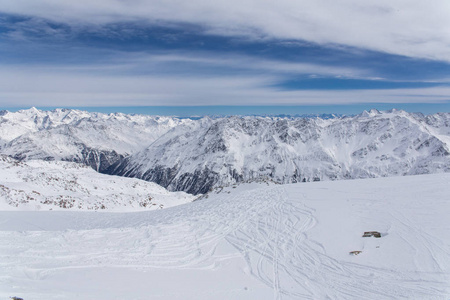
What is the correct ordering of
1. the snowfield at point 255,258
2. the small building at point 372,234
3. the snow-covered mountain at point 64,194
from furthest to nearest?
the snow-covered mountain at point 64,194
the small building at point 372,234
the snowfield at point 255,258

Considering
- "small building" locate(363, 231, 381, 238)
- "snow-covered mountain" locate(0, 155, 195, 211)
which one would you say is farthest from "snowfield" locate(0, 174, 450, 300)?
"snow-covered mountain" locate(0, 155, 195, 211)

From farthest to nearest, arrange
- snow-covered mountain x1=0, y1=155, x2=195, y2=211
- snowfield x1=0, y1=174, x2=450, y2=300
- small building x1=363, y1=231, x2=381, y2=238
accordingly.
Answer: snow-covered mountain x1=0, y1=155, x2=195, y2=211, small building x1=363, y1=231, x2=381, y2=238, snowfield x1=0, y1=174, x2=450, y2=300

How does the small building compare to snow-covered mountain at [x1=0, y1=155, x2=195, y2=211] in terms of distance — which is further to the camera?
snow-covered mountain at [x1=0, y1=155, x2=195, y2=211]

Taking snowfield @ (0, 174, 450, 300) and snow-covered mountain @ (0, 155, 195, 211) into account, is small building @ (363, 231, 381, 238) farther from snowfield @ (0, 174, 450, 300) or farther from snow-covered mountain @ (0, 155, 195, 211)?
snow-covered mountain @ (0, 155, 195, 211)

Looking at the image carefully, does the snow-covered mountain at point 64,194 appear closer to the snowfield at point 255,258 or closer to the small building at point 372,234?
the snowfield at point 255,258

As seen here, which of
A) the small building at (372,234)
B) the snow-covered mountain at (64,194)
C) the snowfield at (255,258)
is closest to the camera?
the snowfield at (255,258)

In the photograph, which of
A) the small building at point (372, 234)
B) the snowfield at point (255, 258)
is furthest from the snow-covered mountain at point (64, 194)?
the small building at point (372, 234)

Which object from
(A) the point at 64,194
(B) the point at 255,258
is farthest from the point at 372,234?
(A) the point at 64,194

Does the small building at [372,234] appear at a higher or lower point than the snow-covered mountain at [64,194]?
higher

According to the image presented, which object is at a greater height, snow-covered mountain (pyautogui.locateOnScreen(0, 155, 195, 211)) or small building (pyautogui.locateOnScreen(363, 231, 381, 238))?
small building (pyautogui.locateOnScreen(363, 231, 381, 238))

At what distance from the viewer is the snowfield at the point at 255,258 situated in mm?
9297

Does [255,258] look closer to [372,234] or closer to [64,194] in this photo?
[372,234]

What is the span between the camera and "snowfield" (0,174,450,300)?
9.30m

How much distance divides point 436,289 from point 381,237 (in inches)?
182
